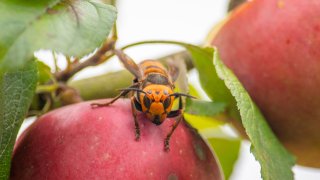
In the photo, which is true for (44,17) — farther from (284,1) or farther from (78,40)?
(284,1)

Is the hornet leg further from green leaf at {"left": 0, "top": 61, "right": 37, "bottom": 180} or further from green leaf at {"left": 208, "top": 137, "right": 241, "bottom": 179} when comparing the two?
green leaf at {"left": 208, "top": 137, "right": 241, "bottom": 179}

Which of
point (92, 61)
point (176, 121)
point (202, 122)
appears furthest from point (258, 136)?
point (202, 122)

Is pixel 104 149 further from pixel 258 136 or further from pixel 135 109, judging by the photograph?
pixel 258 136

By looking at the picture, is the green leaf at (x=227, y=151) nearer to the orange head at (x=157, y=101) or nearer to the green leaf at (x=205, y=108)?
the green leaf at (x=205, y=108)

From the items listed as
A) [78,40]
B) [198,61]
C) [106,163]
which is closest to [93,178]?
[106,163]

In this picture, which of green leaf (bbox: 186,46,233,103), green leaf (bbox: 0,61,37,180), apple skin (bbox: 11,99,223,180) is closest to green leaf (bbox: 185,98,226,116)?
green leaf (bbox: 186,46,233,103)

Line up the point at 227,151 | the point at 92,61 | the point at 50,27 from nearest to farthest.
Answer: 1. the point at 50,27
2. the point at 92,61
3. the point at 227,151

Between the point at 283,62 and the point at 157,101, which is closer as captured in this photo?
the point at 157,101
